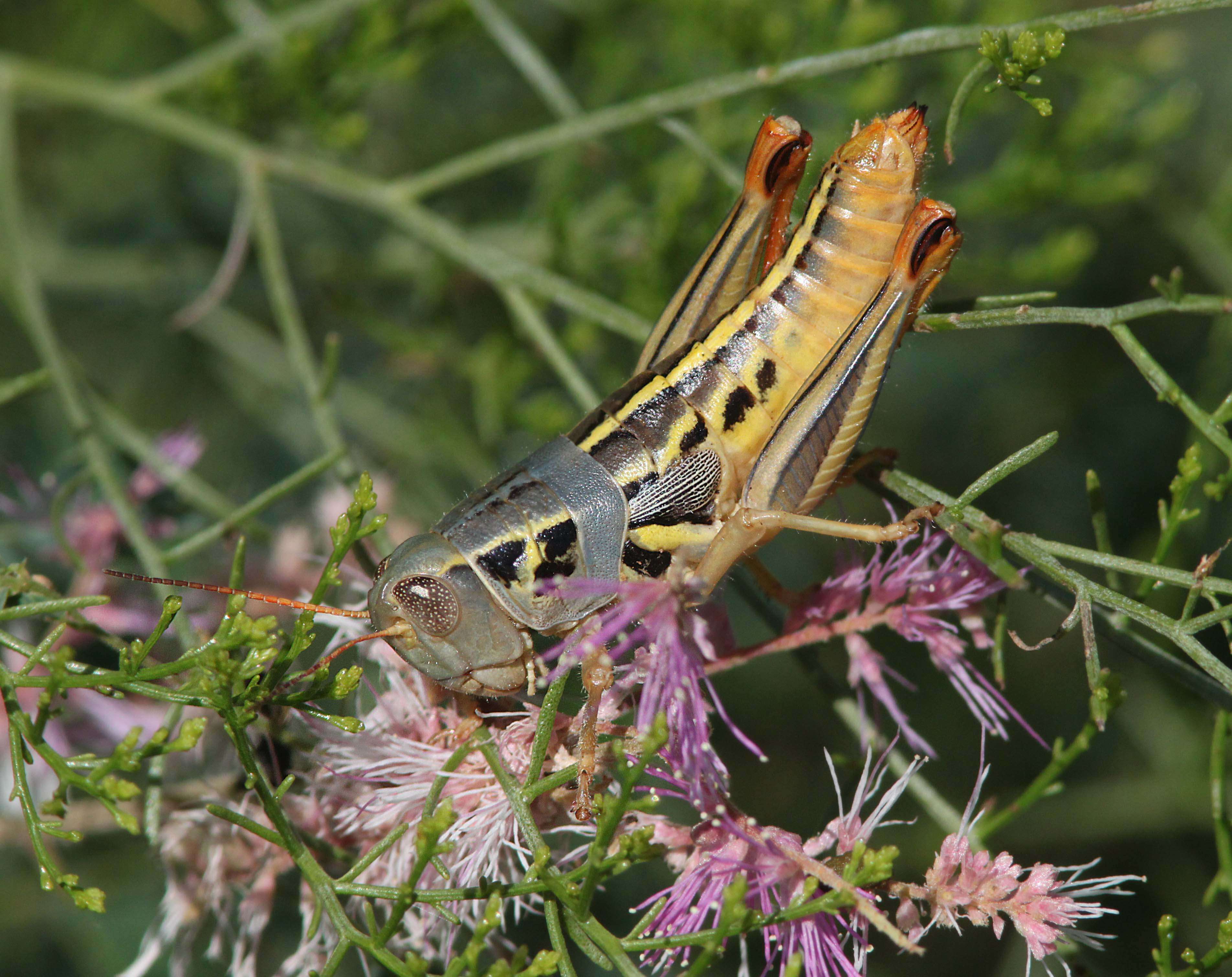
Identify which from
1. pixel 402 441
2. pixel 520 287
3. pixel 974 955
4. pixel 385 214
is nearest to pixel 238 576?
pixel 520 287

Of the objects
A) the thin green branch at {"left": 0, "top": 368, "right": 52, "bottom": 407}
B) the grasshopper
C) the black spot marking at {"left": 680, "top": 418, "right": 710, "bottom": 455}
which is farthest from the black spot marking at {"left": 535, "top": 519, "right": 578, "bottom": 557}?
the thin green branch at {"left": 0, "top": 368, "right": 52, "bottom": 407}

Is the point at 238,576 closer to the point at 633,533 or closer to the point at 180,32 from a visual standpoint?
the point at 633,533

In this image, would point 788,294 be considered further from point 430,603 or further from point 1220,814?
point 1220,814

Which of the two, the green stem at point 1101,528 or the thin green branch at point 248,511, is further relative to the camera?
the thin green branch at point 248,511

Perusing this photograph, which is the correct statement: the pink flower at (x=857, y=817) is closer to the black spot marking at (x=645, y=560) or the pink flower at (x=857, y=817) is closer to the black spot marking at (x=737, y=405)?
the black spot marking at (x=645, y=560)

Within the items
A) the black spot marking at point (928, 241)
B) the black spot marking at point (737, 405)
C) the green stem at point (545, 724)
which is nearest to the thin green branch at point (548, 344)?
the black spot marking at point (737, 405)

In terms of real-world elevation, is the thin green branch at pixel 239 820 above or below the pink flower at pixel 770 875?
above

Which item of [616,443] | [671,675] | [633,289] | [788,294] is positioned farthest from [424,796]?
[633,289]
